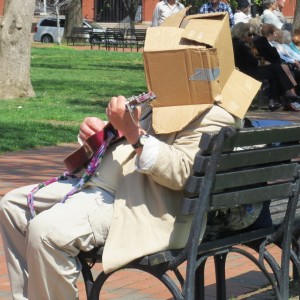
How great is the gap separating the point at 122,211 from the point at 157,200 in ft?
0.47

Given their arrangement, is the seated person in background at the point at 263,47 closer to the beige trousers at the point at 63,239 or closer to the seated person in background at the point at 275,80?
the seated person in background at the point at 275,80

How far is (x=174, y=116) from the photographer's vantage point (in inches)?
145

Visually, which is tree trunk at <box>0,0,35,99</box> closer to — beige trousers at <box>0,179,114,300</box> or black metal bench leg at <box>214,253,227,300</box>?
black metal bench leg at <box>214,253,227,300</box>

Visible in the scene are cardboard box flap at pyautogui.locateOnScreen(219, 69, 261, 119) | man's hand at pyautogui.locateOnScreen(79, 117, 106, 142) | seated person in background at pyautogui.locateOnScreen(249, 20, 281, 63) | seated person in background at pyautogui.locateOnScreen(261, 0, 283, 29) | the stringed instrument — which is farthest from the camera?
seated person in background at pyautogui.locateOnScreen(261, 0, 283, 29)

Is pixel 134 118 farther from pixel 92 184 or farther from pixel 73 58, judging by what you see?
pixel 73 58

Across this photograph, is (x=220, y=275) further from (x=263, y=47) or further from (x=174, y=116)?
(x=263, y=47)

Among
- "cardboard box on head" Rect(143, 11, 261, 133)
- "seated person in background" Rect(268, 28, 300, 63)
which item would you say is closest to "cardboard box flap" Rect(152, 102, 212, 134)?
"cardboard box on head" Rect(143, 11, 261, 133)

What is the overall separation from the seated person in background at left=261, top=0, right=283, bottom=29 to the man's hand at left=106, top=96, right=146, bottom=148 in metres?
14.4

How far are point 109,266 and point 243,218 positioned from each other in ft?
2.41

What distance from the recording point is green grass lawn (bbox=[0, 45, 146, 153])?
11188 mm

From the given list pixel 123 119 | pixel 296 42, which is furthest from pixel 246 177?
pixel 296 42

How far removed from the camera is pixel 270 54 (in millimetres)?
15352

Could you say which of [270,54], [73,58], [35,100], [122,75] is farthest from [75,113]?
[73,58]

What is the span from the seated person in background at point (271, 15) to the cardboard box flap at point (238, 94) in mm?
13989
